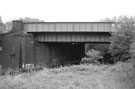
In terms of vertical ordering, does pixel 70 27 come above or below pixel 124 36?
above

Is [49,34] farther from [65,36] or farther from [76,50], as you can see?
[76,50]

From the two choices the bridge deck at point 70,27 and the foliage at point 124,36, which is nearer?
the foliage at point 124,36

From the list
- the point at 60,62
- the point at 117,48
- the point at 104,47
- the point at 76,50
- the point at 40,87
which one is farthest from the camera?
the point at 104,47

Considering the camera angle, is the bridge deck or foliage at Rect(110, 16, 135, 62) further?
the bridge deck

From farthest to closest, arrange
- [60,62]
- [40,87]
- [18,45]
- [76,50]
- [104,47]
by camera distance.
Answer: [104,47] < [76,50] < [60,62] < [18,45] < [40,87]

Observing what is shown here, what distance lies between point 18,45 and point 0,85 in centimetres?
1348

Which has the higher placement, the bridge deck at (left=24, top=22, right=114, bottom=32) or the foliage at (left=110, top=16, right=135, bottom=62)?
the bridge deck at (left=24, top=22, right=114, bottom=32)

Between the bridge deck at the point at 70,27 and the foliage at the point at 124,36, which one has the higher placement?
the bridge deck at the point at 70,27

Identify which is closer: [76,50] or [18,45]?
[18,45]

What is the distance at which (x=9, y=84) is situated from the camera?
7422mm

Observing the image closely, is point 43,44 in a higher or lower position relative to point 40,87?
higher

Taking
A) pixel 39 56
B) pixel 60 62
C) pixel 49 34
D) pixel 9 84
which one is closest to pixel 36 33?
pixel 49 34

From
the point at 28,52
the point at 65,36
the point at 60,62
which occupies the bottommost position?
the point at 60,62

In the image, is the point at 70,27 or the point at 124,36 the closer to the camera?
the point at 124,36
